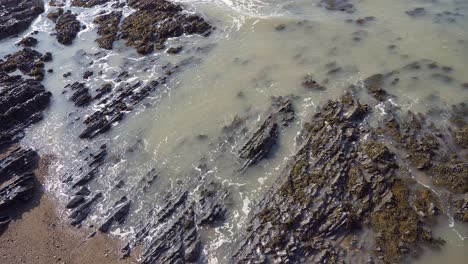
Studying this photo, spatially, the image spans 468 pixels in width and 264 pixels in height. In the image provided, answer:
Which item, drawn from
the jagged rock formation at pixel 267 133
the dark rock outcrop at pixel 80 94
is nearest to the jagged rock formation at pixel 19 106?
the dark rock outcrop at pixel 80 94

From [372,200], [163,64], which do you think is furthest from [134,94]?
[372,200]

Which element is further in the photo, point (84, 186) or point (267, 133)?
point (267, 133)

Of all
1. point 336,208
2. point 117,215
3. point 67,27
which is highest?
point 67,27

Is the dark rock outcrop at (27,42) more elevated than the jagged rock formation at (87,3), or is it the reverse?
the jagged rock formation at (87,3)

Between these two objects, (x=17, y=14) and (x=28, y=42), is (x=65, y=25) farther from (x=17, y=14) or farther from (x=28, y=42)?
(x=17, y=14)

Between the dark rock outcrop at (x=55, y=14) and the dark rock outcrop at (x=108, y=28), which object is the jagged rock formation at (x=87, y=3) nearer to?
the dark rock outcrop at (x=55, y=14)

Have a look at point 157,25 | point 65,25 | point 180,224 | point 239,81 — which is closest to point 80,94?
point 157,25

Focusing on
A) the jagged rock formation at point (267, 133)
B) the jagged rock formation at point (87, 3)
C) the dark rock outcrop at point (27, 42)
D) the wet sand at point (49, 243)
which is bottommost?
the wet sand at point (49, 243)
